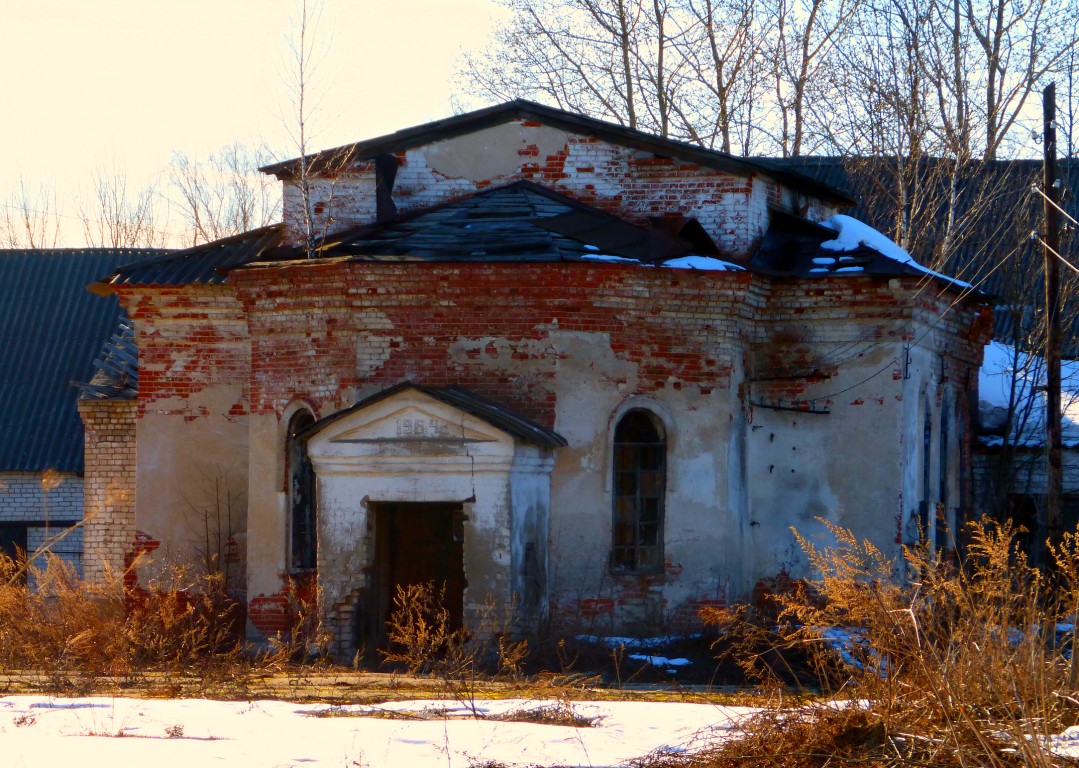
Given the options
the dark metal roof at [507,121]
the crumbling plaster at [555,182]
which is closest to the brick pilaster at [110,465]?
the crumbling plaster at [555,182]

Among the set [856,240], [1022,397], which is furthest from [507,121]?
[1022,397]

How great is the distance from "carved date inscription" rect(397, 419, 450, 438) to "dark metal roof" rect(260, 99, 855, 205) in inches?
160

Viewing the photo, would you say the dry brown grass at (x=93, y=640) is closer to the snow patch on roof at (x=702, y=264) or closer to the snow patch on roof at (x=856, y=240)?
the snow patch on roof at (x=702, y=264)

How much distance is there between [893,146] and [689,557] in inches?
508

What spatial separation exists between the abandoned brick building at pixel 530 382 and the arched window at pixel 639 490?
0.02 meters

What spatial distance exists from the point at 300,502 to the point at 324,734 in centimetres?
669

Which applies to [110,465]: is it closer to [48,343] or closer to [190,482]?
[190,482]

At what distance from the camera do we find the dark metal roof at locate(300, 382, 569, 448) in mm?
12953

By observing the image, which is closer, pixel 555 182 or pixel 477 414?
pixel 477 414

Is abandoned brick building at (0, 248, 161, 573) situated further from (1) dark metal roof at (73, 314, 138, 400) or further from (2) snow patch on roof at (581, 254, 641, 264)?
(2) snow patch on roof at (581, 254, 641, 264)

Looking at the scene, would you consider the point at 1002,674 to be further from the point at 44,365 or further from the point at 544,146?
the point at 44,365

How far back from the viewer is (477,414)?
12.9 metres

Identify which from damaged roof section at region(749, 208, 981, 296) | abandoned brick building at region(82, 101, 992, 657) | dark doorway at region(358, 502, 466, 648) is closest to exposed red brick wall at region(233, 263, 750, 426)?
abandoned brick building at region(82, 101, 992, 657)

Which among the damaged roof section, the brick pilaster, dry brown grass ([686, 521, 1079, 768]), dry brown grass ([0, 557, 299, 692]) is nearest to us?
dry brown grass ([686, 521, 1079, 768])
